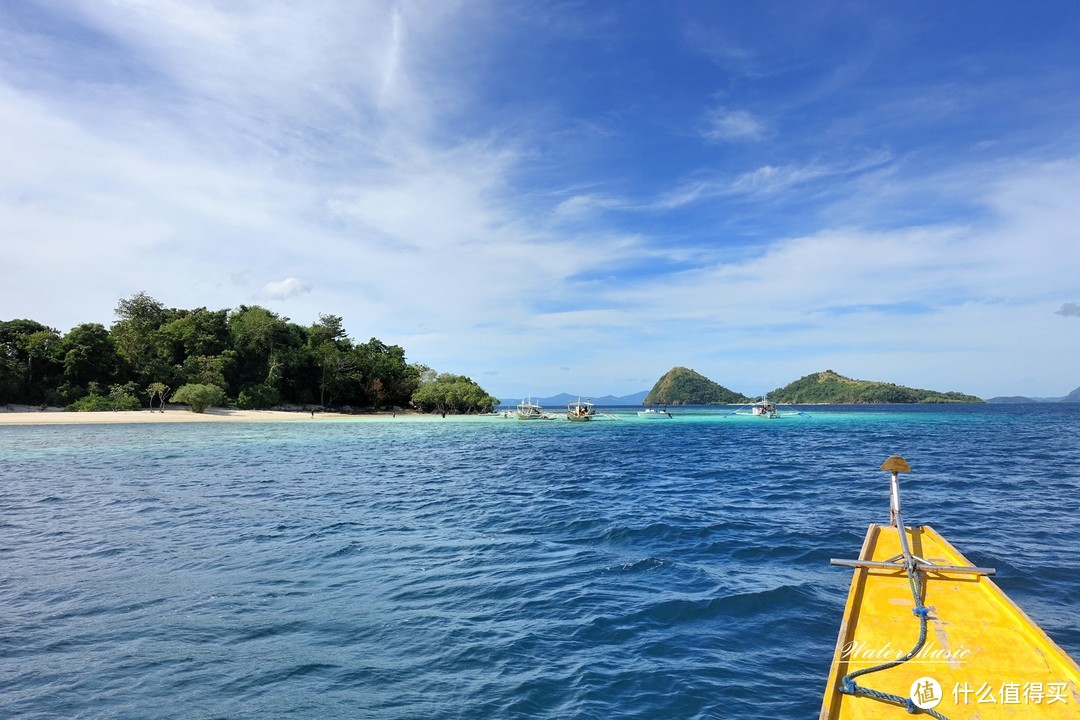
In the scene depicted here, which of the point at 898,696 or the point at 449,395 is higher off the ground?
the point at 449,395

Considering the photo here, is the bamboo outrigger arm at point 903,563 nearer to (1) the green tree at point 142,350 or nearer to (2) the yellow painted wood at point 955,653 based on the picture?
(2) the yellow painted wood at point 955,653

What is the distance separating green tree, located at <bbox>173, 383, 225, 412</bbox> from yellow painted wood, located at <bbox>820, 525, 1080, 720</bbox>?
77.4 m

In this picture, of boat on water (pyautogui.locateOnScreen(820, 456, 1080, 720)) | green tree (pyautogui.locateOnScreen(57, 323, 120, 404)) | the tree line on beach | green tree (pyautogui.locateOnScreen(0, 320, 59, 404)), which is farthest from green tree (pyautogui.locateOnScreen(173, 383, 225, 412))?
boat on water (pyautogui.locateOnScreen(820, 456, 1080, 720))

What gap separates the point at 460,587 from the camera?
34.0ft

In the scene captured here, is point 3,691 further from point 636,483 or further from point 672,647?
point 636,483

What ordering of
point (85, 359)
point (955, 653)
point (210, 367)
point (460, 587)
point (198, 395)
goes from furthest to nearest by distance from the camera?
point (210, 367)
point (198, 395)
point (85, 359)
point (460, 587)
point (955, 653)

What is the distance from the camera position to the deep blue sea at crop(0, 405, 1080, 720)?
21.9 feet

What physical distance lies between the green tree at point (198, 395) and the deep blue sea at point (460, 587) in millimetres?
49207

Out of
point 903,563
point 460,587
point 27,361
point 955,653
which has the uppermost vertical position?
point 27,361

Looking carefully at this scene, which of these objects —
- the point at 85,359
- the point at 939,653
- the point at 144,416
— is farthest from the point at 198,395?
the point at 939,653

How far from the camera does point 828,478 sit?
2411cm

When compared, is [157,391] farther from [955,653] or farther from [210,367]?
[955,653]

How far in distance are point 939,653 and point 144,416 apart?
76235 millimetres

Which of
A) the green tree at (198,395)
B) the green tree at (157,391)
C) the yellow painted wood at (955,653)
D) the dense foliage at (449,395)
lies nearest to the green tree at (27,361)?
the green tree at (157,391)
